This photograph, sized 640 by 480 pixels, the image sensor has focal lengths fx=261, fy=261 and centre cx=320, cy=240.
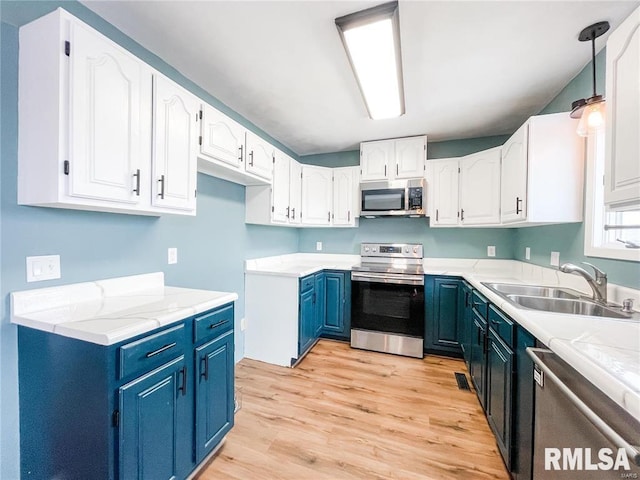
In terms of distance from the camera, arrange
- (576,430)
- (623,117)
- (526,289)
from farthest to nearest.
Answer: (526,289), (623,117), (576,430)

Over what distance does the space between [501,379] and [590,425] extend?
2.48ft

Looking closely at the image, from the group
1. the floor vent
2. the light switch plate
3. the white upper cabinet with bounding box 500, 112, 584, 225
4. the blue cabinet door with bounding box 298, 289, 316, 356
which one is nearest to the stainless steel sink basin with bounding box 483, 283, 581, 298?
the white upper cabinet with bounding box 500, 112, 584, 225

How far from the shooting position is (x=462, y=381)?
92.0 inches

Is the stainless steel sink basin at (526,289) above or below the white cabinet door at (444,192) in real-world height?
below

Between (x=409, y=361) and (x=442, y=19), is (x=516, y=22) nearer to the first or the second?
(x=442, y=19)

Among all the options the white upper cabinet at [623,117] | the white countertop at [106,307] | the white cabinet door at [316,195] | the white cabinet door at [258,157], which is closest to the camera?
the white upper cabinet at [623,117]

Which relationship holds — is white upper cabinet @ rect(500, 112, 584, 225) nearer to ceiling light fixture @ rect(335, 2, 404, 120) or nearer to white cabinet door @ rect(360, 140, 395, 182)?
ceiling light fixture @ rect(335, 2, 404, 120)

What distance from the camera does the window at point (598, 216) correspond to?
5.11 feet

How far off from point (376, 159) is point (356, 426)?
2731mm

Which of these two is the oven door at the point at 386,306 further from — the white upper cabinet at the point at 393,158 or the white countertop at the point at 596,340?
the white upper cabinet at the point at 393,158

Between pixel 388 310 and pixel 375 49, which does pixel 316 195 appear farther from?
pixel 375 49

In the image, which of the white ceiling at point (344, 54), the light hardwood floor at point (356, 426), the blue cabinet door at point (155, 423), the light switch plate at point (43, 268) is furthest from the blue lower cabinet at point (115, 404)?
the white ceiling at point (344, 54)

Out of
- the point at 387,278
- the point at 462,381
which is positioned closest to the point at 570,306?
the point at 462,381

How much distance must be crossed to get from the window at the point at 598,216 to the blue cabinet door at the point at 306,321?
2.21 metres
